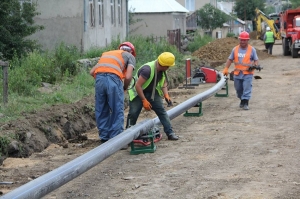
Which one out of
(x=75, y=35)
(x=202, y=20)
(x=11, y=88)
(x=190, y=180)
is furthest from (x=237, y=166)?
(x=202, y=20)

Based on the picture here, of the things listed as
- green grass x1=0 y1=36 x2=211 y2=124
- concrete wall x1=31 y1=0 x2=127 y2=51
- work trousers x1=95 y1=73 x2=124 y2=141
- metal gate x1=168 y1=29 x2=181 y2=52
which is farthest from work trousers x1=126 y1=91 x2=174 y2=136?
metal gate x1=168 y1=29 x2=181 y2=52

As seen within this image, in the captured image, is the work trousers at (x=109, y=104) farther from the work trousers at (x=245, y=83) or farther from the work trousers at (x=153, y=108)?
the work trousers at (x=245, y=83)

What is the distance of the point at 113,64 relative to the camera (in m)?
11.2

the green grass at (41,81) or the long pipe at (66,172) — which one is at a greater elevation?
the green grass at (41,81)

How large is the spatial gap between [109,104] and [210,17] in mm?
60579

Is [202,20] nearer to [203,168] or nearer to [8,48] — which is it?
[8,48]

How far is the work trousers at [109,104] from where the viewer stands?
11.2 metres

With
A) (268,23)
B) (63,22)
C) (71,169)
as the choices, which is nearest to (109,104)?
(71,169)

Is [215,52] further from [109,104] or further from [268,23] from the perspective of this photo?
[109,104]

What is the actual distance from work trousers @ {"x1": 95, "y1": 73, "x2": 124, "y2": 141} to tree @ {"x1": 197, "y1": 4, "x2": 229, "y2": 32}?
5967 cm

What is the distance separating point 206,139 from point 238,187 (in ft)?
12.5

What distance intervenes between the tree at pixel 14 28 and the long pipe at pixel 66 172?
10.4 meters

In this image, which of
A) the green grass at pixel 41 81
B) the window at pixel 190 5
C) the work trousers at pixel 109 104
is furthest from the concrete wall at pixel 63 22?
the window at pixel 190 5

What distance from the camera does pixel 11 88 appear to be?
1491 cm
